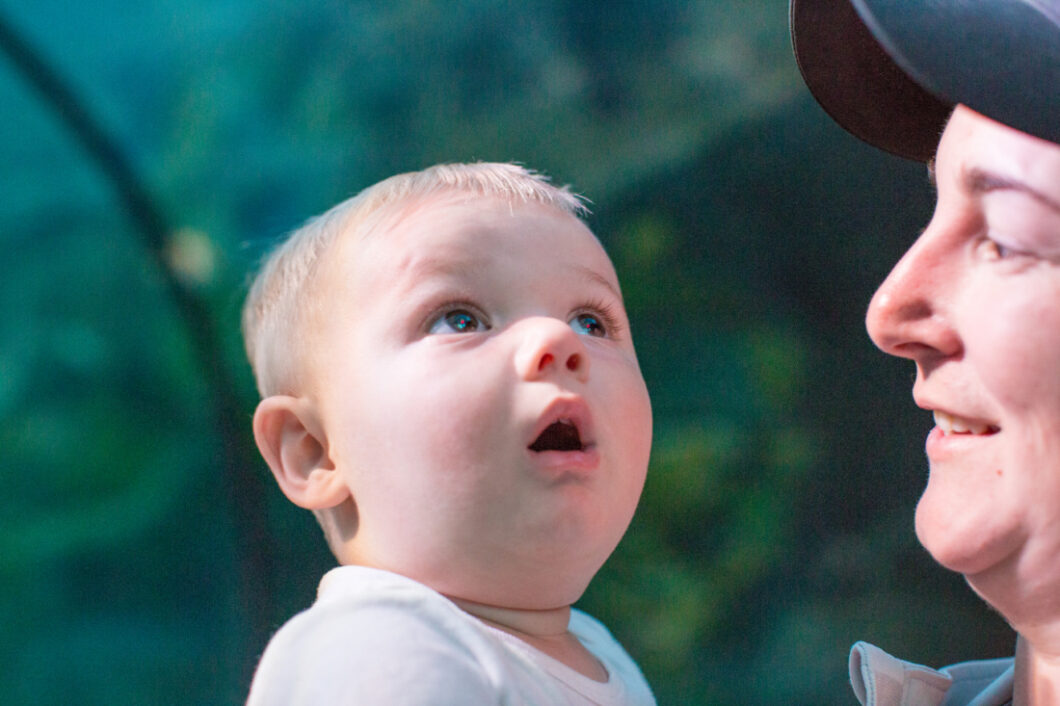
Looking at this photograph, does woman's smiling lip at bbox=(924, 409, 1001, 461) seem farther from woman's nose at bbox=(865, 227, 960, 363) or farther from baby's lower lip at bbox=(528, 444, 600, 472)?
baby's lower lip at bbox=(528, 444, 600, 472)

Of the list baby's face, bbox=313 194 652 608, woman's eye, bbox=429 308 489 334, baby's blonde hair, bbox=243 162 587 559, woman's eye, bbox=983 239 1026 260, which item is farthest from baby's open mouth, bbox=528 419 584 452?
woman's eye, bbox=983 239 1026 260

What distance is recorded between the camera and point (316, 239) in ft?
3.36

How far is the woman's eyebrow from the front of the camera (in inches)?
29.0

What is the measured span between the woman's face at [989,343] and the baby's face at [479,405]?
0.28m

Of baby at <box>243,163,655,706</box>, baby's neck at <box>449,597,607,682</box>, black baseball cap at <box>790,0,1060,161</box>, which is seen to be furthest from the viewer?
baby's neck at <box>449,597,607,682</box>

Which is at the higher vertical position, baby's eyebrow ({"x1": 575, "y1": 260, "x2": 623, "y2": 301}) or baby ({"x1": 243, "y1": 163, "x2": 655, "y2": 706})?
baby's eyebrow ({"x1": 575, "y1": 260, "x2": 623, "y2": 301})

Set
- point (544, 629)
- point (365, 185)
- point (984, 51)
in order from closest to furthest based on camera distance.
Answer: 1. point (984, 51)
2. point (544, 629)
3. point (365, 185)

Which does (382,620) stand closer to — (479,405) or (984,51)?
(479,405)

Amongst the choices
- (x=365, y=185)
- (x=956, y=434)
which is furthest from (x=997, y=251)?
(x=365, y=185)

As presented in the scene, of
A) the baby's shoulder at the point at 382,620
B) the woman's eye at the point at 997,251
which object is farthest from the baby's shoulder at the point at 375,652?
the woman's eye at the point at 997,251

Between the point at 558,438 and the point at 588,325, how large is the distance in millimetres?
155

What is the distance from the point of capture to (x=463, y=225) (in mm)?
921

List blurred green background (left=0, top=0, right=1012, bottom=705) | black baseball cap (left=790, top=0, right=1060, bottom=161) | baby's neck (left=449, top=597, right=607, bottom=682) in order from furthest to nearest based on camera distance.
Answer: blurred green background (left=0, top=0, right=1012, bottom=705) < baby's neck (left=449, top=597, right=607, bottom=682) < black baseball cap (left=790, top=0, right=1060, bottom=161)

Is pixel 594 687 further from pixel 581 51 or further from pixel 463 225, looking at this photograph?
pixel 581 51
